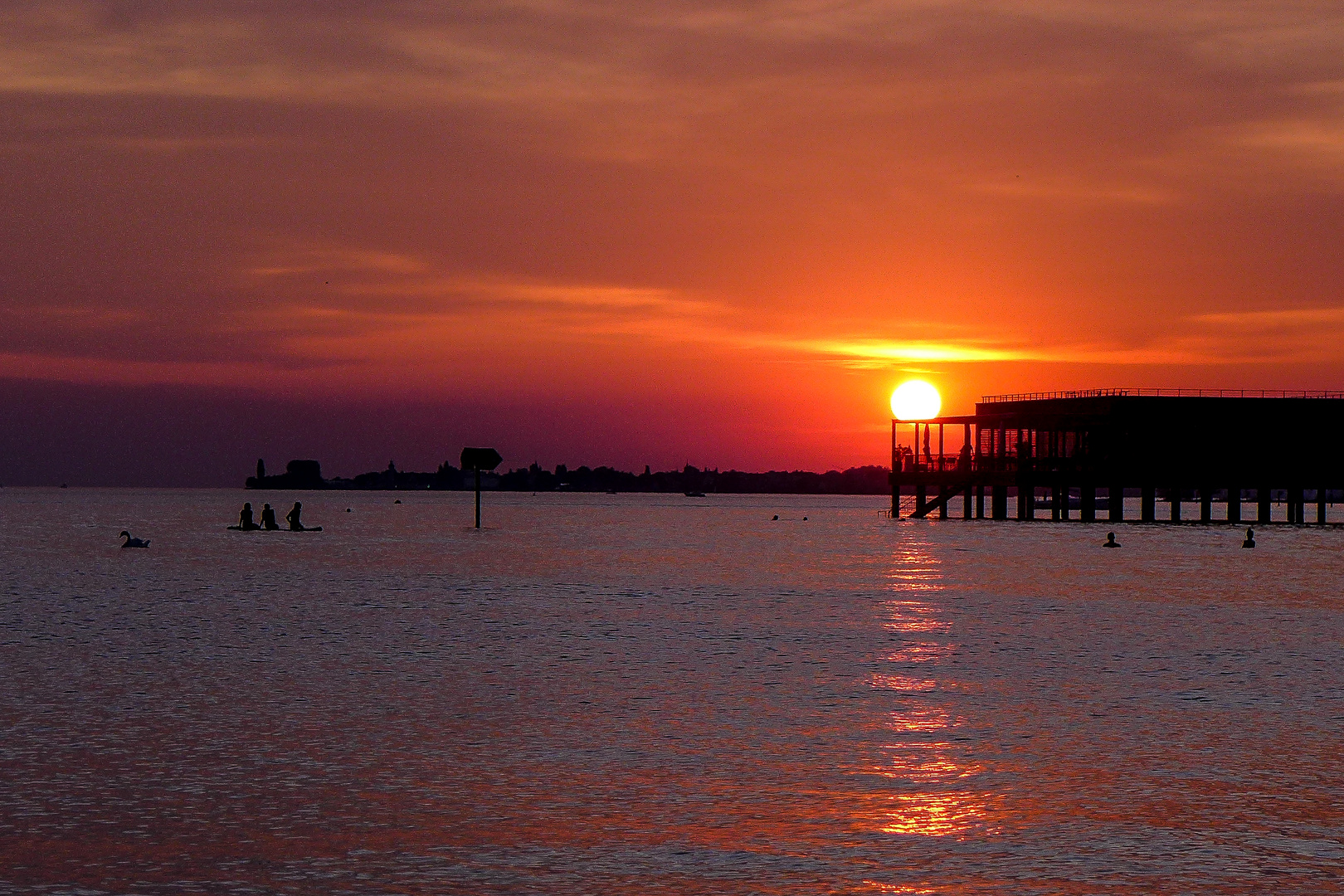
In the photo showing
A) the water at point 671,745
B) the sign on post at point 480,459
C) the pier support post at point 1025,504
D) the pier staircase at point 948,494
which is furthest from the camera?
the pier support post at point 1025,504

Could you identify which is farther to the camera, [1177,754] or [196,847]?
[1177,754]

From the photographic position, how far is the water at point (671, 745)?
11.5 meters

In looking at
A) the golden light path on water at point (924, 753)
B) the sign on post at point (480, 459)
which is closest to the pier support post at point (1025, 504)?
the sign on post at point (480, 459)

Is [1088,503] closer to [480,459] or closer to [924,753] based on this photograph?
[480,459]

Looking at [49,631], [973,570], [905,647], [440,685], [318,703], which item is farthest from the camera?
[973,570]

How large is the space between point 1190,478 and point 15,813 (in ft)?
327

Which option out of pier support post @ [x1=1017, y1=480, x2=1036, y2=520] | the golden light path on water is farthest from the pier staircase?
the golden light path on water

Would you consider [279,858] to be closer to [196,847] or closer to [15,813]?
[196,847]

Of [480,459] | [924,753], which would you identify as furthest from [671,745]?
[480,459]

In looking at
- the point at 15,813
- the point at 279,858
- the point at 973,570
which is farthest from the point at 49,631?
the point at 973,570

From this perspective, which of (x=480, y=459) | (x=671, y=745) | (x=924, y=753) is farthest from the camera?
(x=480, y=459)

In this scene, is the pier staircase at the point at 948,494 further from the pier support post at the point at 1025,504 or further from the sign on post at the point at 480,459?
the sign on post at the point at 480,459

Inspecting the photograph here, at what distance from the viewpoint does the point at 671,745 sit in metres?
17.1

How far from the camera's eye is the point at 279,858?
11.6 meters
